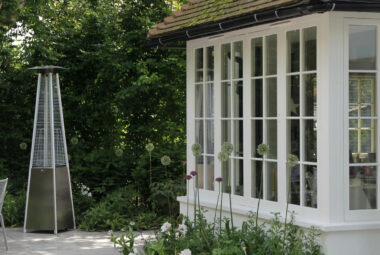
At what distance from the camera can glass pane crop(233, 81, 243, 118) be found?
268 inches

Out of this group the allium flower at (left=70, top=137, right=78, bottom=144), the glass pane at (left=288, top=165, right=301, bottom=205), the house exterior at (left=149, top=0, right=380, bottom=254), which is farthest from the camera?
the allium flower at (left=70, top=137, right=78, bottom=144)

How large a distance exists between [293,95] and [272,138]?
1.86 feet

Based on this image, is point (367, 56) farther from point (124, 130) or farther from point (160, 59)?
point (124, 130)

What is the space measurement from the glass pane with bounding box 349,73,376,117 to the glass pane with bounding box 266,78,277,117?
92cm

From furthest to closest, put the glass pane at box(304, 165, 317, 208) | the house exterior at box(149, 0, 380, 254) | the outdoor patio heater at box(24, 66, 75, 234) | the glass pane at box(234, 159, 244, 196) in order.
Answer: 1. the outdoor patio heater at box(24, 66, 75, 234)
2. the glass pane at box(234, 159, 244, 196)
3. the glass pane at box(304, 165, 317, 208)
4. the house exterior at box(149, 0, 380, 254)

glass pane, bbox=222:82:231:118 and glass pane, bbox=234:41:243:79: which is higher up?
glass pane, bbox=234:41:243:79

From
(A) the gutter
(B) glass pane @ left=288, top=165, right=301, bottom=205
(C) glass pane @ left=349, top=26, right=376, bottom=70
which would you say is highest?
(A) the gutter

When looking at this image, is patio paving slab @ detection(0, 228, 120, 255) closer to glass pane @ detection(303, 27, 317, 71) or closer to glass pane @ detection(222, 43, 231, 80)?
glass pane @ detection(222, 43, 231, 80)

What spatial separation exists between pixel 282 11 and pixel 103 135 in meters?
6.71

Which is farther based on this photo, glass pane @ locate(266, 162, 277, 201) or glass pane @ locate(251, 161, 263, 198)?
glass pane @ locate(251, 161, 263, 198)

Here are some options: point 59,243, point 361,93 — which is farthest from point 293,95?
point 59,243

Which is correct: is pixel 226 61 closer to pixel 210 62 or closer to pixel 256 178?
pixel 210 62

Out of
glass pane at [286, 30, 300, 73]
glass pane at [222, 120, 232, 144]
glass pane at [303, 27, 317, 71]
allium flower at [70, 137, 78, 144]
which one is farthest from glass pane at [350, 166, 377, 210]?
allium flower at [70, 137, 78, 144]

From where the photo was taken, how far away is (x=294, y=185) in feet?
19.6
